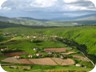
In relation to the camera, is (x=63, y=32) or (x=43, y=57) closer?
(x=43, y=57)

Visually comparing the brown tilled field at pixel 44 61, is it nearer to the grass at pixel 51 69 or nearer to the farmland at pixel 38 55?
the farmland at pixel 38 55

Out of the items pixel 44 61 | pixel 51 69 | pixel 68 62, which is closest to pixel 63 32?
pixel 68 62

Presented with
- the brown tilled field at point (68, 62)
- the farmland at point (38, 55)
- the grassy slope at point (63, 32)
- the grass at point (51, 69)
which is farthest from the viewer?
the grassy slope at point (63, 32)

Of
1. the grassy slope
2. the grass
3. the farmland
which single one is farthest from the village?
the grassy slope

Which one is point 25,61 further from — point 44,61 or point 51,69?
point 51,69

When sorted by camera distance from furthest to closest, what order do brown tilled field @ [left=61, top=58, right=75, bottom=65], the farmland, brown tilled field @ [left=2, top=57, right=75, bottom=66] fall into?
brown tilled field @ [left=61, top=58, right=75, bottom=65] < brown tilled field @ [left=2, top=57, right=75, bottom=66] < the farmland

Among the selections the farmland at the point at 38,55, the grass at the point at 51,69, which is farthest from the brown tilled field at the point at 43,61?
the grass at the point at 51,69

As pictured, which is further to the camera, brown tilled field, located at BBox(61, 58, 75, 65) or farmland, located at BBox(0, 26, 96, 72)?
brown tilled field, located at BBox(61, 58, 75, 65)

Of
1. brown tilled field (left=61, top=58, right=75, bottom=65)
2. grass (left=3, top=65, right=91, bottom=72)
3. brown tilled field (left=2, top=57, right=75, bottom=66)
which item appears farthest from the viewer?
brown tilled field (left=61, top=58, right=75, bottom=65)

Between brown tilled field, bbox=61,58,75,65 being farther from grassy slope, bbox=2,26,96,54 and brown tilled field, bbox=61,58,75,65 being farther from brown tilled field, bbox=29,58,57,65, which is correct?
grassy slope, bbox=2,26,96,54

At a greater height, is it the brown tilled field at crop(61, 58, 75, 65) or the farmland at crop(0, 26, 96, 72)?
the farmland at crop(0, 26, 96, 72)

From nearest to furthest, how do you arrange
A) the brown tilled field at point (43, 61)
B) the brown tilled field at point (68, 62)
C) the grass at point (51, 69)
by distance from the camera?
the grass at point (51, 69) < the brown tilled field at point (43, 61) < the brown tilled field at point (68, 62)
